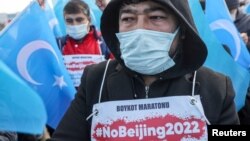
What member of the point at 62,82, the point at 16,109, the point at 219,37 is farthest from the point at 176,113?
the point at 219,37

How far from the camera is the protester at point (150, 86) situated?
1729mm

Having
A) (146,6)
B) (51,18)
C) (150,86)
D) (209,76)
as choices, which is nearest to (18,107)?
(150,86)

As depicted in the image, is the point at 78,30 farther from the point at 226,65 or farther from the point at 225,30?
the point at 226,65

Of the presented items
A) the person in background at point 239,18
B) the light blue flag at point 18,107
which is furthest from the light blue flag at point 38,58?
the person in background at point 239,18

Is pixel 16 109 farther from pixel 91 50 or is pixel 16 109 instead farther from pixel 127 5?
pixel 91 50

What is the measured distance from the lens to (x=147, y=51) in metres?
1.87

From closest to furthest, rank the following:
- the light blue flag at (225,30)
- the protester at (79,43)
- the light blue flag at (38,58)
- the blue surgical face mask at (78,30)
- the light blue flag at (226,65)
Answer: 1. the light blue flag at (38,58)
2. the light blue flag at (226,65)
3. the light blue flag at (225,30)
4. the protester at (79,43)
5. the blue surgical face mask at (78,30)

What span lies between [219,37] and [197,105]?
2.44 metres

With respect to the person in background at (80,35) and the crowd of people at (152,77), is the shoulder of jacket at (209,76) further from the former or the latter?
the person in background at (80,35)

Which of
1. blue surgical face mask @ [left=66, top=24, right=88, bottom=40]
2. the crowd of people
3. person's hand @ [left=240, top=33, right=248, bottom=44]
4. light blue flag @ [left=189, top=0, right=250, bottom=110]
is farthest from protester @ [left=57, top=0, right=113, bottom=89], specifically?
the crowd of people

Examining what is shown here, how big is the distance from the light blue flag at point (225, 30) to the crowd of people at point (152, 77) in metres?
2.17

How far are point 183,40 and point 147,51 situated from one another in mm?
174

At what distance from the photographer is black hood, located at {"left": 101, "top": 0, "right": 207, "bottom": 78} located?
1.81 meters

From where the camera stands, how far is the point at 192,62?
6.09ft
